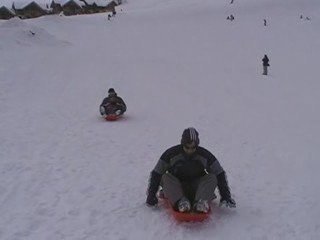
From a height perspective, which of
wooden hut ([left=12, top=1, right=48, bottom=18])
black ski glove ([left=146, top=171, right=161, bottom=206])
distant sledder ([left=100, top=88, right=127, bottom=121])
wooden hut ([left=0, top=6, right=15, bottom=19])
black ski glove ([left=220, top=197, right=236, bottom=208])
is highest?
wooden hut ([left=12, top=1, right=48, bottom=18])

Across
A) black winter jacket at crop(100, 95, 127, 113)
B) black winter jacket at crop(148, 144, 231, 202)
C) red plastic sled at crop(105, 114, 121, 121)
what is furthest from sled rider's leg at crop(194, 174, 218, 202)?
black winter jacket at crop(100, 95, 127, 113)

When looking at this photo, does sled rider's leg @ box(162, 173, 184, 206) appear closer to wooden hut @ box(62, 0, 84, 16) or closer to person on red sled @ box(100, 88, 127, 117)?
person on red sled @ box(100, 88, 127, 117)

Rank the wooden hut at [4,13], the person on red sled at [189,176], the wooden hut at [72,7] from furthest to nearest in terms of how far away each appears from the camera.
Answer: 1. the wooden hut at [72,7]
2. the wooden hut at [4,13]
3. the person on red sled at [189,176]

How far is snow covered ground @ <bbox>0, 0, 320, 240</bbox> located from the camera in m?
6.24

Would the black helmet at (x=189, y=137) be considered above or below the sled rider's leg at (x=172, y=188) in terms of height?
above

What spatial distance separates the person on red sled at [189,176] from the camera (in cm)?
604

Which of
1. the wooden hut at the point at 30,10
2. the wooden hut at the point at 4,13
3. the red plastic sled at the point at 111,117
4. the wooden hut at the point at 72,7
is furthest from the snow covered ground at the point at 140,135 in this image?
the wooden hut at the point at 72,7

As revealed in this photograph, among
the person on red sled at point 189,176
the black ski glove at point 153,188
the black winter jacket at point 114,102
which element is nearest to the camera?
the person on red sled at point 189,176

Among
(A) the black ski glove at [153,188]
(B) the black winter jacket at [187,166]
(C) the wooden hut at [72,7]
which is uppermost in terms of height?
(C) the wooden hut at [72,7]

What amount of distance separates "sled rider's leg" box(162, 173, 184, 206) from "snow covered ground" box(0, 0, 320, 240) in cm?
28

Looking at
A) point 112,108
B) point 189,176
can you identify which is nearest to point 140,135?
point 112,108

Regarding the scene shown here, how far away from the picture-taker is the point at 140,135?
36.9 ft

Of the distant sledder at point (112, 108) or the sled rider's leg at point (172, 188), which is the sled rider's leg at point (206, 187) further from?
the distant sledder at point (112, 108)

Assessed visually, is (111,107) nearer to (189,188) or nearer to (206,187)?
(189,188)
